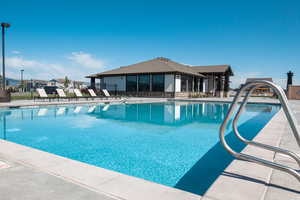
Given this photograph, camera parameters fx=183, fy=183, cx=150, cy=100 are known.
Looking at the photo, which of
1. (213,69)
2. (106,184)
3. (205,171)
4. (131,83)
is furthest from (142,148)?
(213,69)

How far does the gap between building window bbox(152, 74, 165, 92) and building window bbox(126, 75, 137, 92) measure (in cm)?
305

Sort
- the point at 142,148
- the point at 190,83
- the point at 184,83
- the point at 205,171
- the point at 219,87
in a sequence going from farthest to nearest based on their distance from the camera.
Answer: the point at 219,87 < the point at 190,83 < the point at 184,83 < the point at 142,148 < the point at 205,171

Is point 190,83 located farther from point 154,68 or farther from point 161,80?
point 154,68

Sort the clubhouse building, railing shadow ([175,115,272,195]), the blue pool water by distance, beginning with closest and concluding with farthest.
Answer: railing shadow ([175,115,272,195]) → the blue pool water → the clubhouse building

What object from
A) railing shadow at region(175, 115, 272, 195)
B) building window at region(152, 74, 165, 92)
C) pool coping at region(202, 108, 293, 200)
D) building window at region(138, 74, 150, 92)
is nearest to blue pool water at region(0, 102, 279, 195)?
railing shadow at region(175, 115, 272, 195)

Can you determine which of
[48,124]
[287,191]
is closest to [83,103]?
[48,124]

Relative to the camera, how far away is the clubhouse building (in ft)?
78.9

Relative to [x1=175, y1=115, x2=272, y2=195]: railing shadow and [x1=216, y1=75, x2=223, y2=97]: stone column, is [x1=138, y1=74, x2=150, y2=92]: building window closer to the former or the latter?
[x1=216, y1=75, x2=223, y2=97]: stone column

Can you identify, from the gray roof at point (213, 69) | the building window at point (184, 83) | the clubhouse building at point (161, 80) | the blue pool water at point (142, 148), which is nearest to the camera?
the blue pool water at point (142, 148)

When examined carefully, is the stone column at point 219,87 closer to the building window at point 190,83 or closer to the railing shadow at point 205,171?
the building window at point 190,83

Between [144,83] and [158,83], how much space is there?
2.19 meters

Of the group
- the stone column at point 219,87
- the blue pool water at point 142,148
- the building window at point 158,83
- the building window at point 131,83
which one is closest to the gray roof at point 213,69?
→ the stone column at point 219,87

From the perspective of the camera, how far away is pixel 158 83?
24766 millimetres

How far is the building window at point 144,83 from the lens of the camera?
2549cm
